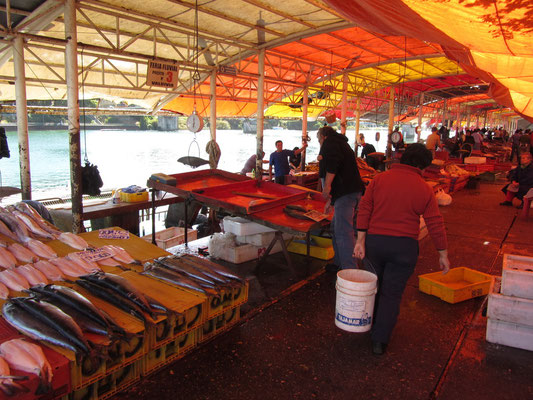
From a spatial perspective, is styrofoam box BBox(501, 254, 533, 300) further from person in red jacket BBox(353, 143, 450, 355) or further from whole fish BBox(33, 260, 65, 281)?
whole fish BBox(33, 260, 65, 281)

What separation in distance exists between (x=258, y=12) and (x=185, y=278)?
28.6ft

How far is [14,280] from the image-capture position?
3104mm

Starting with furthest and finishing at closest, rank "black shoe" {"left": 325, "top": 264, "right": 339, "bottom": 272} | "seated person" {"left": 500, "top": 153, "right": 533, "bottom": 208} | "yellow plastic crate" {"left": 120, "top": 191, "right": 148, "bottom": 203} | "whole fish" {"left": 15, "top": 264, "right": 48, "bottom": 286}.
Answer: "seated person" {"left": 500, "top": 153, "right": 533, "bottom": 208} < "yellow plastic crate" {"left": 120, "top": 191, "right": 148, "bottom": 203} < "black shoe" {"left": 325, "top": 264, "right": 339, "bottom": 272} < "whole fish" {"left": 15, "top": 264, "right": 48, "bottom": 286}

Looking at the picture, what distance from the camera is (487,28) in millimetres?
2865

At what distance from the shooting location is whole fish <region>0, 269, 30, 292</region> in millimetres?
3061

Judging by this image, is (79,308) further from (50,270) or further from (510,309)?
(510,309)

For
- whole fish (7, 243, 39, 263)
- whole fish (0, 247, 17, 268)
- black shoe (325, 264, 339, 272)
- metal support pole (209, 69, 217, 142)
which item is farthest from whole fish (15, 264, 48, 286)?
metal support pole (209, 69, 217, 142)

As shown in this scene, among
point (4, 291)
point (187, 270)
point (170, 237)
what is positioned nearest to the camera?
point (4, 291)

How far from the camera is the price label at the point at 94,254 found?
375cm

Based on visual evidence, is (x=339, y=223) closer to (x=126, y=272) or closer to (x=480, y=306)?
(x=480, y=306)

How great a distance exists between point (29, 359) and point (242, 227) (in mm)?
3552

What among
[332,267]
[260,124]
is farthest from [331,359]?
[260,124]

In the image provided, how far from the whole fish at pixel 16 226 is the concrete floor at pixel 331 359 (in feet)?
6.74

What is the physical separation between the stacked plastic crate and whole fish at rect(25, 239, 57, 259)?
4.07 m
